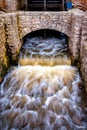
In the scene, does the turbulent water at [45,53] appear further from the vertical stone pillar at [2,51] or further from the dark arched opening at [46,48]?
the vertical stone pillar at [2,51]

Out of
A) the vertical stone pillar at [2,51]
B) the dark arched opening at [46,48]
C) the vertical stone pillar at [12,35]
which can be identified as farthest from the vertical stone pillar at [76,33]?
the vertical stone pillar at [2,51]

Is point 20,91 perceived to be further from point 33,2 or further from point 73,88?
point 33,2

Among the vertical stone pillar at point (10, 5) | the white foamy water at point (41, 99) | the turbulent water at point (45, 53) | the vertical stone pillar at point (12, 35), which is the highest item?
the vertical stone pillar at point (10, 5)

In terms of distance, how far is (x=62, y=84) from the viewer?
20.7 ft

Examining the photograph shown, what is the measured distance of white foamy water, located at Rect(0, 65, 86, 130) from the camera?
192 inches

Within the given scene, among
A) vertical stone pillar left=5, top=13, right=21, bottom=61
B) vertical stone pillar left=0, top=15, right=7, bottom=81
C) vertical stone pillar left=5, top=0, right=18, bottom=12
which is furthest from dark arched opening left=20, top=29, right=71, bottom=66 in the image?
vertical stone pillar left=5, top=0, right=18, bottom=12

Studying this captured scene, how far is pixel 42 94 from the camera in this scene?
590 centimetres

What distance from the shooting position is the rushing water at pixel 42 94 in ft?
16.1

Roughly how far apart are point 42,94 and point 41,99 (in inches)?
9.2

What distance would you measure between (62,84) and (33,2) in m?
6.21

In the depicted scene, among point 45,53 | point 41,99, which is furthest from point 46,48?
→ point 41,99

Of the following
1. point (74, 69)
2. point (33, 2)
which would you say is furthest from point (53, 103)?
point (33, 2)

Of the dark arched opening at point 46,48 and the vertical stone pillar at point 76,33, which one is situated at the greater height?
the vertical stone pillar at point 76,33

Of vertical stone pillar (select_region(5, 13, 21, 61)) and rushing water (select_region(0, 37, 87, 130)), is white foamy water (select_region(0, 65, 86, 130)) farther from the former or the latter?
vertical stone pillar (select_region(5, 13, 21, 61))
